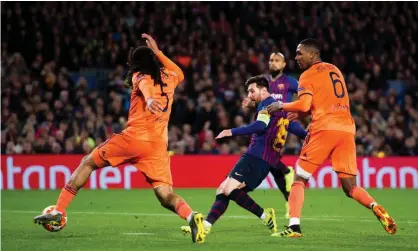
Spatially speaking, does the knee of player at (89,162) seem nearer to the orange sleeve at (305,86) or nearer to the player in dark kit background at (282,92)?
the orange sleeve at (305,86)

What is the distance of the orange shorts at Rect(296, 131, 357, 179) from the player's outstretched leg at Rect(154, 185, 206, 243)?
4.46 feet

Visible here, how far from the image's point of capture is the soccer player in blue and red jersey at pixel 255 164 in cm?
1042

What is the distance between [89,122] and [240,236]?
11292 millimetres

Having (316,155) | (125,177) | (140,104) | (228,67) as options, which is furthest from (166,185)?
(228,67)

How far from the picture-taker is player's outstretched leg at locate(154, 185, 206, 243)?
965 cm

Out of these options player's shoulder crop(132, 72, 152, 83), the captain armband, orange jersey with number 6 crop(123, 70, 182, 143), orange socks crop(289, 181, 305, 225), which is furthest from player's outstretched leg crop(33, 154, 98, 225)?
orange socks crop(289, 181, 305, 225)

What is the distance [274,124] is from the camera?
1107 cm

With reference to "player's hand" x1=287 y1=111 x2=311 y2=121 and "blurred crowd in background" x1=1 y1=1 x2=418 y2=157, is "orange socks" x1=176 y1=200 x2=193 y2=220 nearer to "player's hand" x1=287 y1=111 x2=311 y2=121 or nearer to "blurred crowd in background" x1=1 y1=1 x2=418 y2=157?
A: "player's hand" x1=287 y1=111 x2=311 y2=121

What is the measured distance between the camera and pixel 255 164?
10633 millimetres

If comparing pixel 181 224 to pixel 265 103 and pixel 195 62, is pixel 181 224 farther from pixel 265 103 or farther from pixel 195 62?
pixel 195 62

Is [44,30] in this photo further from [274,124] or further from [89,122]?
[274,124]

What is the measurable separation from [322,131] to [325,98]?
37 centimetres

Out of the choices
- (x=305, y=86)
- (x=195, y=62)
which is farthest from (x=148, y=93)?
(x=195, y=62)

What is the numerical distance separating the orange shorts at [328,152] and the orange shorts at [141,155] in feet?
5.08
